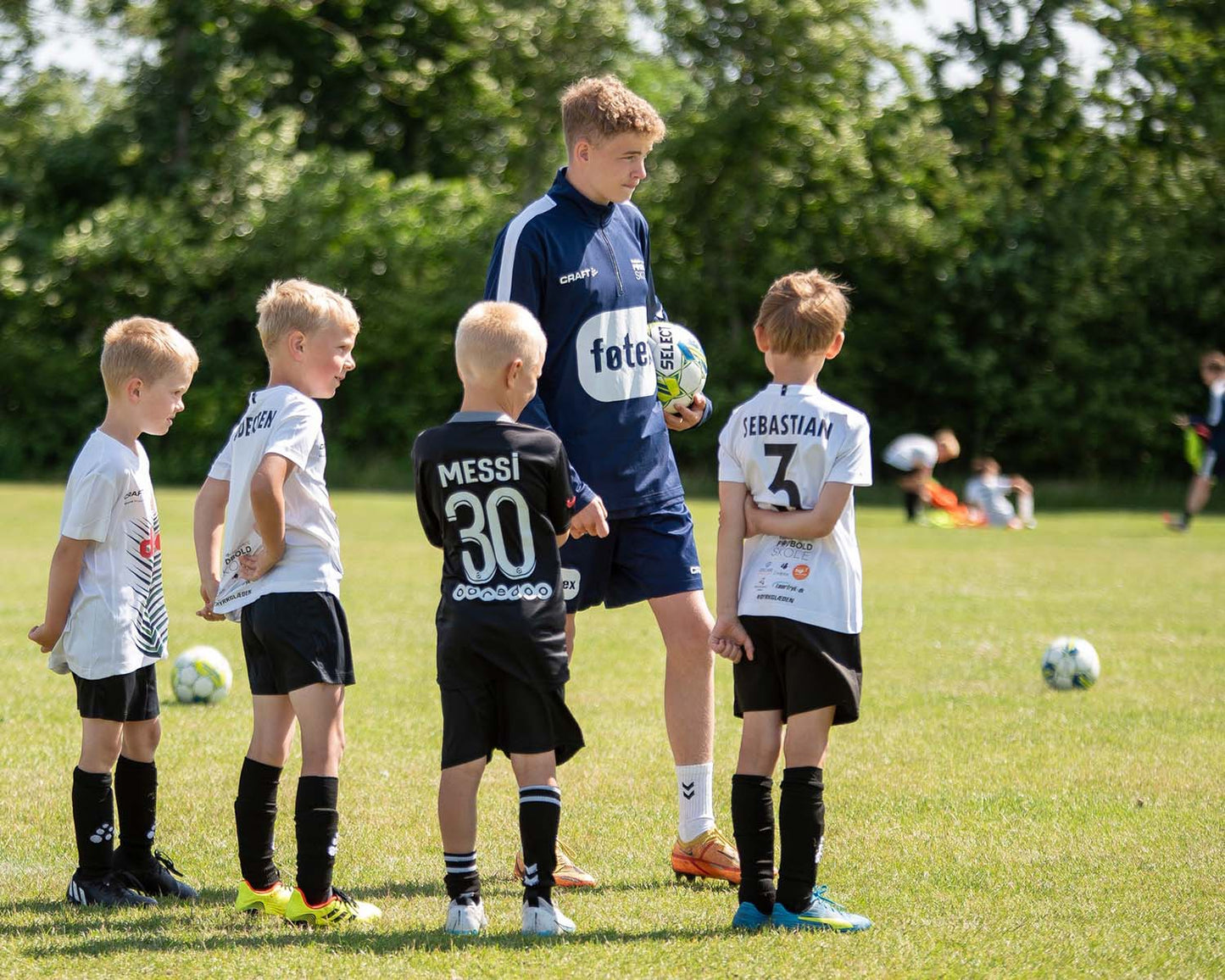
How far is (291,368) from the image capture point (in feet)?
13.1

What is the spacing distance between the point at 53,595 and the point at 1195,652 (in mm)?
6772

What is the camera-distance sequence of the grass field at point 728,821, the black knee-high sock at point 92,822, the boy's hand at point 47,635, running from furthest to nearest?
the black knee-high sock at point 92,822
the boy's hand at point 47,635
the grass field at point 728,821

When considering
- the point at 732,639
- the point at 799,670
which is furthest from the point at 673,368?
the point at 799,670

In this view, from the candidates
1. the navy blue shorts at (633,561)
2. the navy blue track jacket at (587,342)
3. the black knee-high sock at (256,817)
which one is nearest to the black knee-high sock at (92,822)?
the black knee-high sock at (256,817)

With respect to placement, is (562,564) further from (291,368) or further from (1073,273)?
(1073,273)

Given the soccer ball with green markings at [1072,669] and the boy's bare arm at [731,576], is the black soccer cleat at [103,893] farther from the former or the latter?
the soccer ball with green markings at [1072,669]

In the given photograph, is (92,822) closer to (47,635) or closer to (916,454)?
(47,635)

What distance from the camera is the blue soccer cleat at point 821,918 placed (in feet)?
12.5

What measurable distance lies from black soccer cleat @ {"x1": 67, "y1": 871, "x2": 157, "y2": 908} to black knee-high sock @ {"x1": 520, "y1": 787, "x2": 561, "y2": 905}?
3.84 ft

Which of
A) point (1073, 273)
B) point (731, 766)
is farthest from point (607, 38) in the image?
point (731, 766)

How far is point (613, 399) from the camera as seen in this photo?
447 cm

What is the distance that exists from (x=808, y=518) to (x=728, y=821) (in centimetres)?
163

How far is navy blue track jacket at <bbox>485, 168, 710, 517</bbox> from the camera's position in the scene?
4.41m

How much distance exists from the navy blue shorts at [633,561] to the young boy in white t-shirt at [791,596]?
1.82 ft
